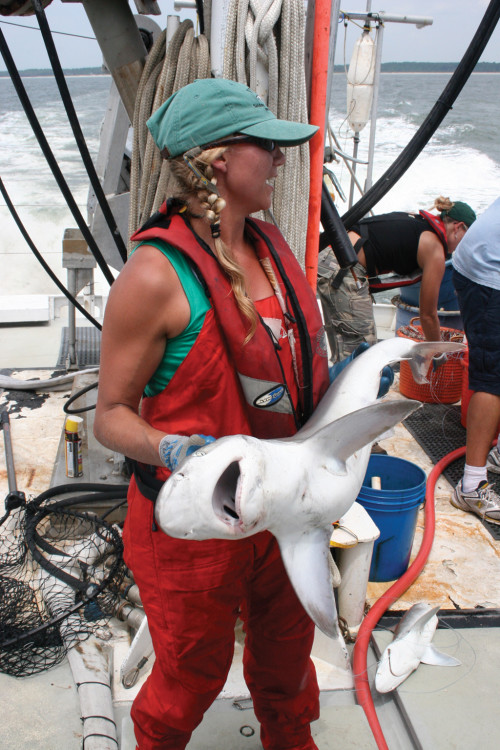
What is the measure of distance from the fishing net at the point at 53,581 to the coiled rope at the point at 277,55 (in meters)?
1.72

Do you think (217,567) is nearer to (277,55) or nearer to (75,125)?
(277,55)

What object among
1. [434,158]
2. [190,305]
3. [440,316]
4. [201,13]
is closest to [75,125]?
[201,13]

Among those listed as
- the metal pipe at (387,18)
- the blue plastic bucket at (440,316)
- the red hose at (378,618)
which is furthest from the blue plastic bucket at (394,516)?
the metal pipe at (387,18)

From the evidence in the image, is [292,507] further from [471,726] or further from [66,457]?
[66,457]

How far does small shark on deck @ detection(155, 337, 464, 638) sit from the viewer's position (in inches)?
44.1

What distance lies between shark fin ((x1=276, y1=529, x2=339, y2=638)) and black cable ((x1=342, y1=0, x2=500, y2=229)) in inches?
110

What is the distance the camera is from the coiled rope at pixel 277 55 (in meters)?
2.18

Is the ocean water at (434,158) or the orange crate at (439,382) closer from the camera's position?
the orange crate at (439,382)

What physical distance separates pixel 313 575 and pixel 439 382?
11.8ft

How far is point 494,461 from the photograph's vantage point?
384 cm

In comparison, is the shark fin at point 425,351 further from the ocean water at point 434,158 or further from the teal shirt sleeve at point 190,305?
the ocean water at point 434,158

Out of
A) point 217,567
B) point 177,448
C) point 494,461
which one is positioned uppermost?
point 177,448

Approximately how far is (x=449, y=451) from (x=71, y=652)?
270 cm

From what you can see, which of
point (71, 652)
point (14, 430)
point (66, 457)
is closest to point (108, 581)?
point (71, 652)
